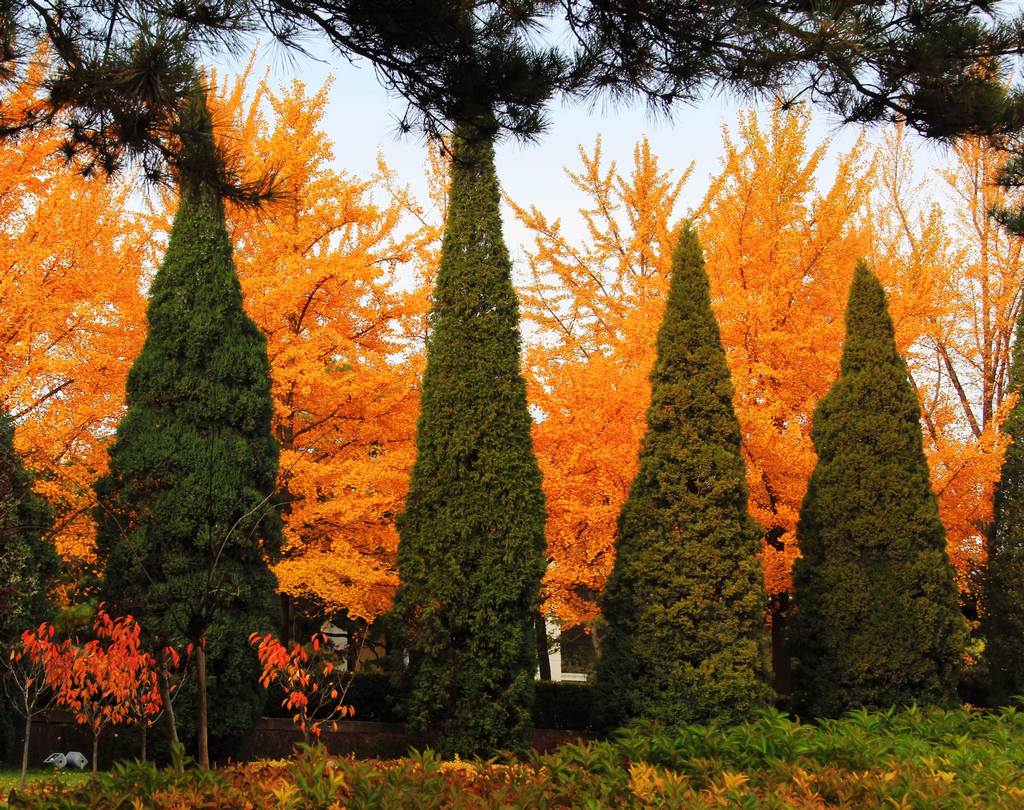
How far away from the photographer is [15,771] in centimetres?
951

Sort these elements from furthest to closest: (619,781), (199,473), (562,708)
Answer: (562,708)
(199,473)
(619,781)

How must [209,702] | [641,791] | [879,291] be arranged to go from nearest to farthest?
[641,791] < [209,702] < [879,291]

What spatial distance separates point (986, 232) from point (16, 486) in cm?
1495

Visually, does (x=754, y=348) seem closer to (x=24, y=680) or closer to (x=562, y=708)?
(x=562, y=708)

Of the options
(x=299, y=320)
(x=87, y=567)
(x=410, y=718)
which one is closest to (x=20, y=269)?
(x=299, y=320)

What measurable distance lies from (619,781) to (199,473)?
19.9ft

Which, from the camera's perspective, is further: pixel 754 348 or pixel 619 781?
pixel 754 348

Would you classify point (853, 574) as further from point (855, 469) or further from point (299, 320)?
point (299, 320)

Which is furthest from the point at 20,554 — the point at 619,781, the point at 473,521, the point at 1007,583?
the point at 1007,583

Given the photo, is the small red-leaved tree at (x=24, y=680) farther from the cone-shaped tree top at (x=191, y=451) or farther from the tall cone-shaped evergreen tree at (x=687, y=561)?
the tall cone-shaped evergreen tree at (x=687, y=561)

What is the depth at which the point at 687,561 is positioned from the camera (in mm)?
10164

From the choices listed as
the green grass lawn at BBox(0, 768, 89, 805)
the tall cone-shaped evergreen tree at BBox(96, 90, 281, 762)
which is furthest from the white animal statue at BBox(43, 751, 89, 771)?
the tall cone-shaped evergreen tree at BBox(96, 90, 281, 762)

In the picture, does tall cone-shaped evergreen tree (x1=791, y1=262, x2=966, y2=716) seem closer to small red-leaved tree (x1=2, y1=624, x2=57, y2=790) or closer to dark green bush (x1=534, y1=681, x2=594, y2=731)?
dark green bush (x1=534, y1=681, x2=594, y2=731)

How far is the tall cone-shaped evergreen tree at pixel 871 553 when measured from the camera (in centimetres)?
1064
